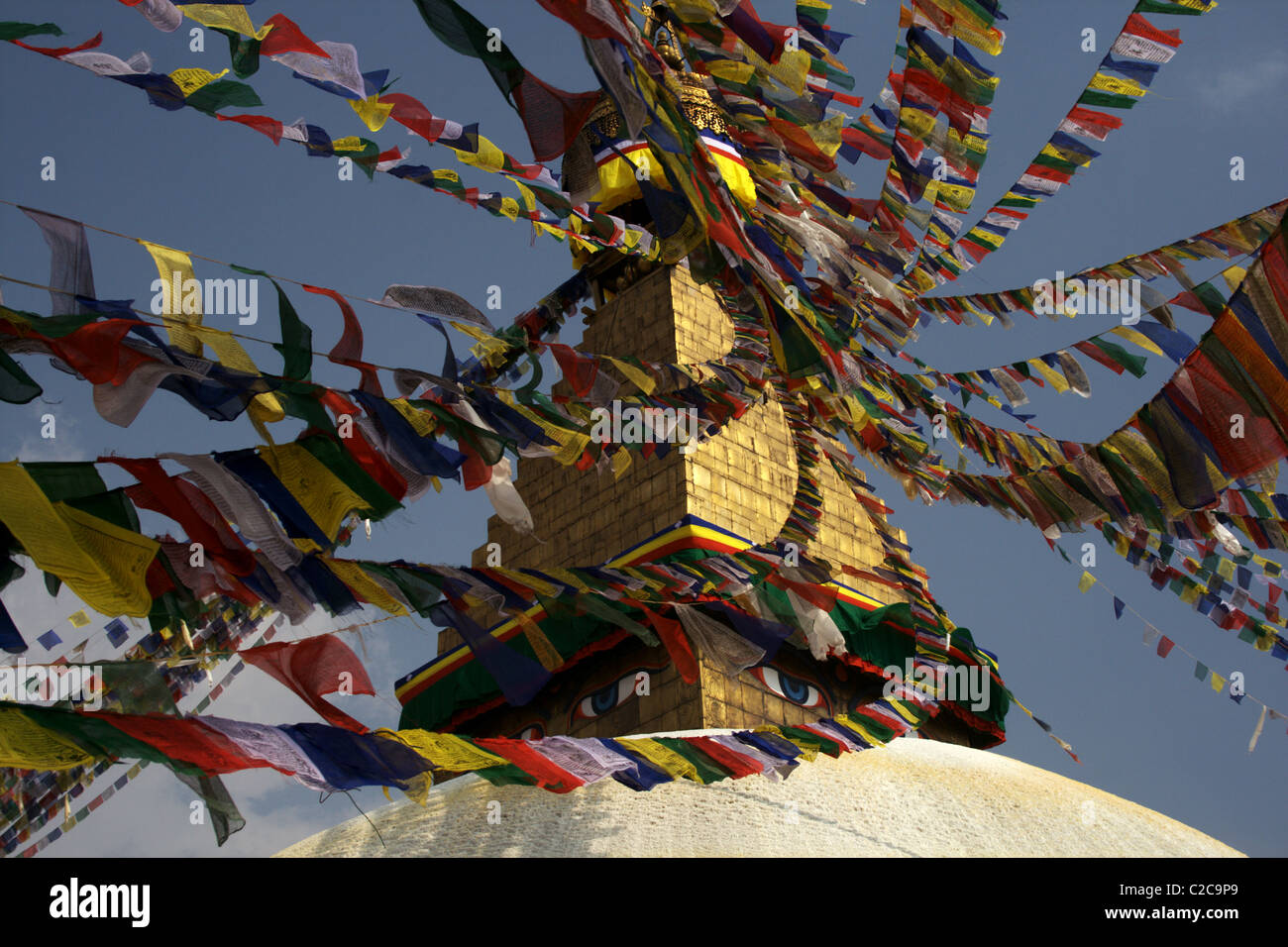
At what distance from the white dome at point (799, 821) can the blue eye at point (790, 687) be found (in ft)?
Result: 4.04

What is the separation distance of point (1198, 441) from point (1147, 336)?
1.49 m

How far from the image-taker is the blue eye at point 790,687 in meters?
8.78

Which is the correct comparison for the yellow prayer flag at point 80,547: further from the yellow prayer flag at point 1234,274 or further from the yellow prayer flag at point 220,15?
the yellow prayer flag at point 1234,274

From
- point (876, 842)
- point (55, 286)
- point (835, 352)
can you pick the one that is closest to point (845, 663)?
point (876, 842)

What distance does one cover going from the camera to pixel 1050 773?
841 cm

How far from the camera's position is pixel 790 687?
9.00 meters

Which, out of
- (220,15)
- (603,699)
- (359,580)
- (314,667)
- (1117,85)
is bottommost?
(603,699)

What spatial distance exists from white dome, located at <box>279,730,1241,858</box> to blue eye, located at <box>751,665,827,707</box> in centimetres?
123

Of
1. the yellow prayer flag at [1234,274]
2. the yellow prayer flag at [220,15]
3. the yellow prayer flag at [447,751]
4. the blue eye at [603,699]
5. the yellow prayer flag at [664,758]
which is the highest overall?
the yellow prayer flag at [220,15]

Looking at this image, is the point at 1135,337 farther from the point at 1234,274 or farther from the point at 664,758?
the point at 664,758

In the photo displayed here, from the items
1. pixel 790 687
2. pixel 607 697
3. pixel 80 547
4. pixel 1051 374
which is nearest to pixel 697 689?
pixel 607 697

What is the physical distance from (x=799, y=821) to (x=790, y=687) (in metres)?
2.59

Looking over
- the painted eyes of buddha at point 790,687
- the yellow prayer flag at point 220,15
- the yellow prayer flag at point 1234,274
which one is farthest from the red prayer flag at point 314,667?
the painted eyes of buddha at point 790,687
